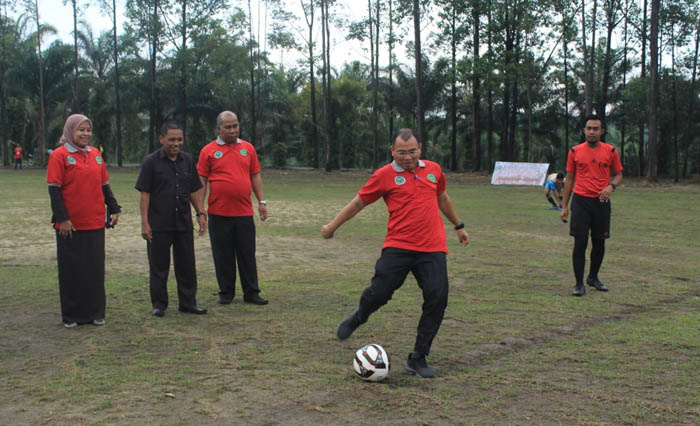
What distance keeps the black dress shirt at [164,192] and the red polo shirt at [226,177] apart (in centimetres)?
43

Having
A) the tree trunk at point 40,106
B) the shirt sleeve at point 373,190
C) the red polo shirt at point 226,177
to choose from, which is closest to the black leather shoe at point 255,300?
the red polo shirt at point 226,177

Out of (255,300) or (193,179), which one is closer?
(193,179)

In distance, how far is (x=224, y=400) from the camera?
471 cm

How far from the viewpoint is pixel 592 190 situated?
27.8ft

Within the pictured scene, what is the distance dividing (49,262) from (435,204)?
7.20 meters

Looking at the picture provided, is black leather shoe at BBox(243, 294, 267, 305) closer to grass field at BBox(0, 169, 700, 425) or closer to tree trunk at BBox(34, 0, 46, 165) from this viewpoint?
grass field at BBox(0, 169, 700, 425)

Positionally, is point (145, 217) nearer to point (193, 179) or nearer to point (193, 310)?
point (193, 179)

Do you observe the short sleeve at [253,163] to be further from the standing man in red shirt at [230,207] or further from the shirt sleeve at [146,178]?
the shirt sleeve at [146,178]

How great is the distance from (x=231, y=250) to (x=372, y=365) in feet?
10.7

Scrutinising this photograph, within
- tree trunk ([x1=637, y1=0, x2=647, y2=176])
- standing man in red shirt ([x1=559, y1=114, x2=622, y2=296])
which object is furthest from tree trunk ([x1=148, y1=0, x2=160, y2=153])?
standing man in red shirt ([x1=559, y1=114, x2=622, y2=296])

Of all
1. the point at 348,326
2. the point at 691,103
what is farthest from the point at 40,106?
the point at 348,326

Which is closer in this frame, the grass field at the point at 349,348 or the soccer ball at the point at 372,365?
the grass field at the point at 349,348

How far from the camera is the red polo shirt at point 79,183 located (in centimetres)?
664

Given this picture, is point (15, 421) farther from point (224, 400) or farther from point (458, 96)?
point (458, 96)
